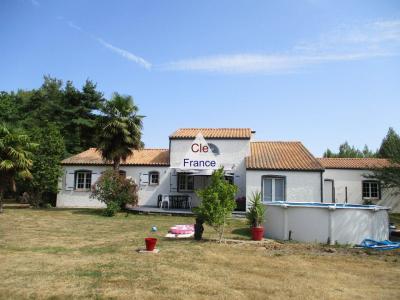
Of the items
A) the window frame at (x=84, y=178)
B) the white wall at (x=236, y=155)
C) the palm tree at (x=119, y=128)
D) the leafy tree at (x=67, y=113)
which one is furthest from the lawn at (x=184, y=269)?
the leafy tree at (x=67, y=113)

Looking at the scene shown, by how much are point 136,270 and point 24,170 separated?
15340mm

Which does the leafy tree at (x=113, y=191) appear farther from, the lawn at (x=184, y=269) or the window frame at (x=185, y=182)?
the lawn at (x=184, y=269)

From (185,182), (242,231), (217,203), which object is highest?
(185,182)

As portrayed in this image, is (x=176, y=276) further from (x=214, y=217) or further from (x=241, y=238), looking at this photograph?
(x=241, y=238)

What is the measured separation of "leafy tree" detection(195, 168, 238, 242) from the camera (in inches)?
496

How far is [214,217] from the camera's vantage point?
1255 cm

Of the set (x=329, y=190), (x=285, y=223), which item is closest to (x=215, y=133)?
(x=329, y=190)

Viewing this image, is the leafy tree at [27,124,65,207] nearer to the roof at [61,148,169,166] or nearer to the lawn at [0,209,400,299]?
the roof at [61,148,169,166]

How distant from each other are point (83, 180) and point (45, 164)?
3.20 metres

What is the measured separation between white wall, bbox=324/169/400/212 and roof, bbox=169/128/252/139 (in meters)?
7.69

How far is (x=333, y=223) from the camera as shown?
519 inches

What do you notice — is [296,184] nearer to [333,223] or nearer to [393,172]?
[393,172]

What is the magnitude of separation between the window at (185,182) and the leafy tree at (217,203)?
42.0 feet

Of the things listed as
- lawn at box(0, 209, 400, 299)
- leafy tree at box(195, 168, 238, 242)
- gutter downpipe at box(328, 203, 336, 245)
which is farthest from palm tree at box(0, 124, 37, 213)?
gutter downpipe at box(328, 203, 336, 245)
